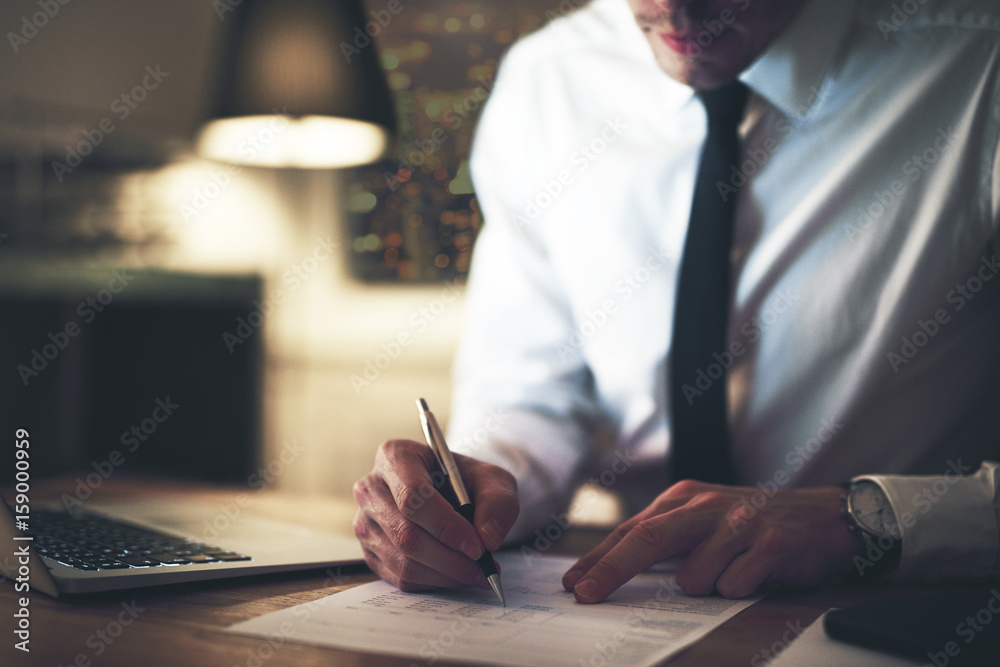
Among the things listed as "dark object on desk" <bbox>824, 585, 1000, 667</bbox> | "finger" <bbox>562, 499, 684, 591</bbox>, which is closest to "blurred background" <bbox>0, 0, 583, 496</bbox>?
"finger" <bbox>562, 499, 684, 591</bbox>

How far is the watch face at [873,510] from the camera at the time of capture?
71cm

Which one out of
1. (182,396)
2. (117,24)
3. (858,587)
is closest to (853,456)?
(858,587)

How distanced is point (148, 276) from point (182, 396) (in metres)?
0.39

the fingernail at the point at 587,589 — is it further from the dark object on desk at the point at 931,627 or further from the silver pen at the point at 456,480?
the dark object on desk at the point at 931,627

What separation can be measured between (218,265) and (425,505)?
239cm

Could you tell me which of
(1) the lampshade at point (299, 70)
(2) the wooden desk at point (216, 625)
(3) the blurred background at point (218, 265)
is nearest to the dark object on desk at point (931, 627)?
(2) the wooden desk at point (216, 625)

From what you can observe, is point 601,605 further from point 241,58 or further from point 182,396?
point 182,396

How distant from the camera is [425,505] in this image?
26.2 inches

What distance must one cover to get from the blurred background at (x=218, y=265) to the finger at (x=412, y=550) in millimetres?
1678

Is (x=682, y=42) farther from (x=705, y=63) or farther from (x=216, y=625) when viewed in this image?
(x=216, y=625)

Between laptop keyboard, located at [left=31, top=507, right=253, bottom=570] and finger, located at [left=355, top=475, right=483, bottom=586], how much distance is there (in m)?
0.13

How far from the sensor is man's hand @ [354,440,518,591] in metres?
0.65

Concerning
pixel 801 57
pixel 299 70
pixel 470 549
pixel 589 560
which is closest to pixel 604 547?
pixel 589 560

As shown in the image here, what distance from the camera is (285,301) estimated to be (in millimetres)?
2793
